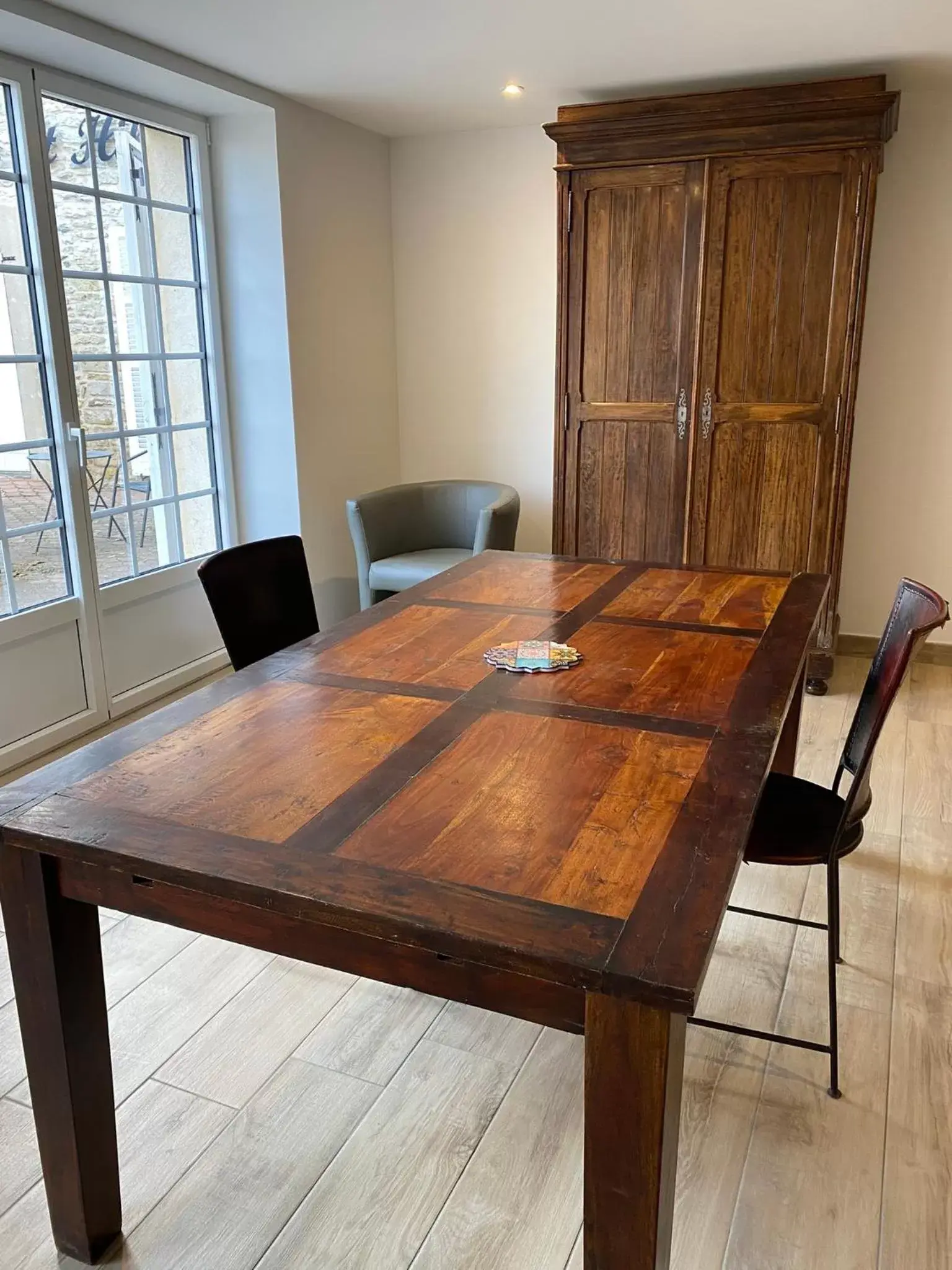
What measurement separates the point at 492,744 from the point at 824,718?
2.54 metres

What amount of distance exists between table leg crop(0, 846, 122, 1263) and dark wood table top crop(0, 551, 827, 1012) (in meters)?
0.12

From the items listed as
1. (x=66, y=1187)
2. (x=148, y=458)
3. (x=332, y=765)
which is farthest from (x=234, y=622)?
(x=148, y=458)

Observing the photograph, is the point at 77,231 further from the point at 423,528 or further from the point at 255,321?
the point at 423,528

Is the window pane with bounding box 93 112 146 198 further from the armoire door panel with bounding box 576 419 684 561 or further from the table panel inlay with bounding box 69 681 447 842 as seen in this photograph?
the table panel inlay with bounding box 69 681 447 842

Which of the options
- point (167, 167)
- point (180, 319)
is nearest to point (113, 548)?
point (180, 319)

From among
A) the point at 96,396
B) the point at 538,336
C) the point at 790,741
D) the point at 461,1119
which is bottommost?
the point at 461,1119

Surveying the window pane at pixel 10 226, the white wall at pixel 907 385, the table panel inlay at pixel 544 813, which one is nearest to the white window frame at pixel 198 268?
the window pane at pixel 10 226

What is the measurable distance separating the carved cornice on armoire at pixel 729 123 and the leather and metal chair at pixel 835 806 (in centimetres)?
230

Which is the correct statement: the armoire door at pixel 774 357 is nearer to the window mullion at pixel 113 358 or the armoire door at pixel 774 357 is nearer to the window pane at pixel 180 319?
the window pane at pixel 180 319

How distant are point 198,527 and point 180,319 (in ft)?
2.82

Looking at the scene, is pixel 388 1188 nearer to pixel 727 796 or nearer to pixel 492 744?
pixel 492 744

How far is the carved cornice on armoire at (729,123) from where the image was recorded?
3.49 meters

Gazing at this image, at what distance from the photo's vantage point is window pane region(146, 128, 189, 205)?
3812 millimetres

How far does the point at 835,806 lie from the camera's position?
2.01 metres
